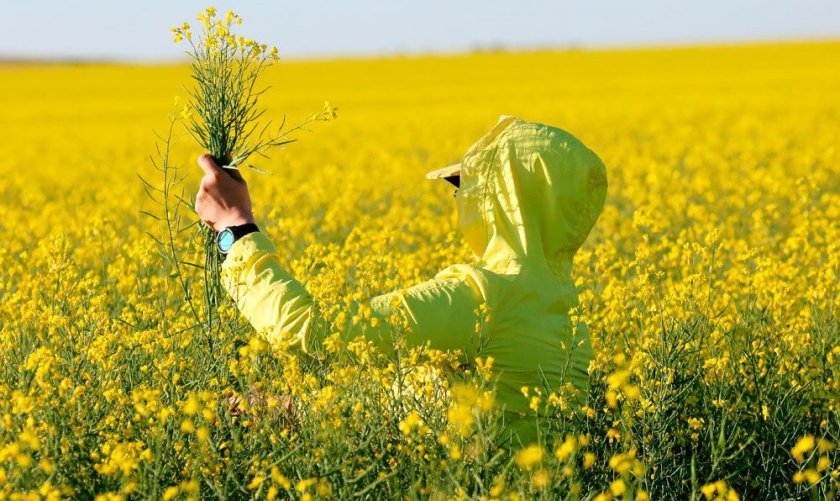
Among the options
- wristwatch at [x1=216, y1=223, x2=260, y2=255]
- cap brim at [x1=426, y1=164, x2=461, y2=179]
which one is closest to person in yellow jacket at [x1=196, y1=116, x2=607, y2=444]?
wristwatch at [x1=216, y1=223, x2=260, y2=255]

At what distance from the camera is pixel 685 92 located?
83.5 ft

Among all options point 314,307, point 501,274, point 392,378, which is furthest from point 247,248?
point 501,274

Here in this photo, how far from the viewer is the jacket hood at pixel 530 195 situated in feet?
10.1

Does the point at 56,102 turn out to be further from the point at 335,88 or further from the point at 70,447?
the point at 70,447

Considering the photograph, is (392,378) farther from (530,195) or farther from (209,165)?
(209,165)

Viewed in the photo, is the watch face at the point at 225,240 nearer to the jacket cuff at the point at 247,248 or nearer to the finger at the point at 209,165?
the jacket cuff at the point at 247,248

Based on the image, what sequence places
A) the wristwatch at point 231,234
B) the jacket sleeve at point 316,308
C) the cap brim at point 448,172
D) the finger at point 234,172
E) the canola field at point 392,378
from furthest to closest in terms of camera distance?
the cap brim at point 448,172 < the finger at point 234,172 < the wristwatch at point 231,234 < the jacket sleeve at point 316,308 < the canola field at point 392,378

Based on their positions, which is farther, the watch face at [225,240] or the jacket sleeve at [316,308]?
the watch face at [225,240]

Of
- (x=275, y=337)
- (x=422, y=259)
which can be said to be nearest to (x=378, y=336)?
(x=275, y=337)

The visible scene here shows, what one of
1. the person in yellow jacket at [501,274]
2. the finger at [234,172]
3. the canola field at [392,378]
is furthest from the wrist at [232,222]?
the canola field at [392,378]

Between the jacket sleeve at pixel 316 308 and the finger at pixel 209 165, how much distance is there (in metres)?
0.22

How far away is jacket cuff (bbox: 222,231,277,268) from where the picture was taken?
9.80ft

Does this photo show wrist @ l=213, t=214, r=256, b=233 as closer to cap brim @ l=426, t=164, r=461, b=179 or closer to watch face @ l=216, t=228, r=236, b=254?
watch face @ l=216, t=228, r=236, b=254

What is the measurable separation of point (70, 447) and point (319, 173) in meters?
8.90
